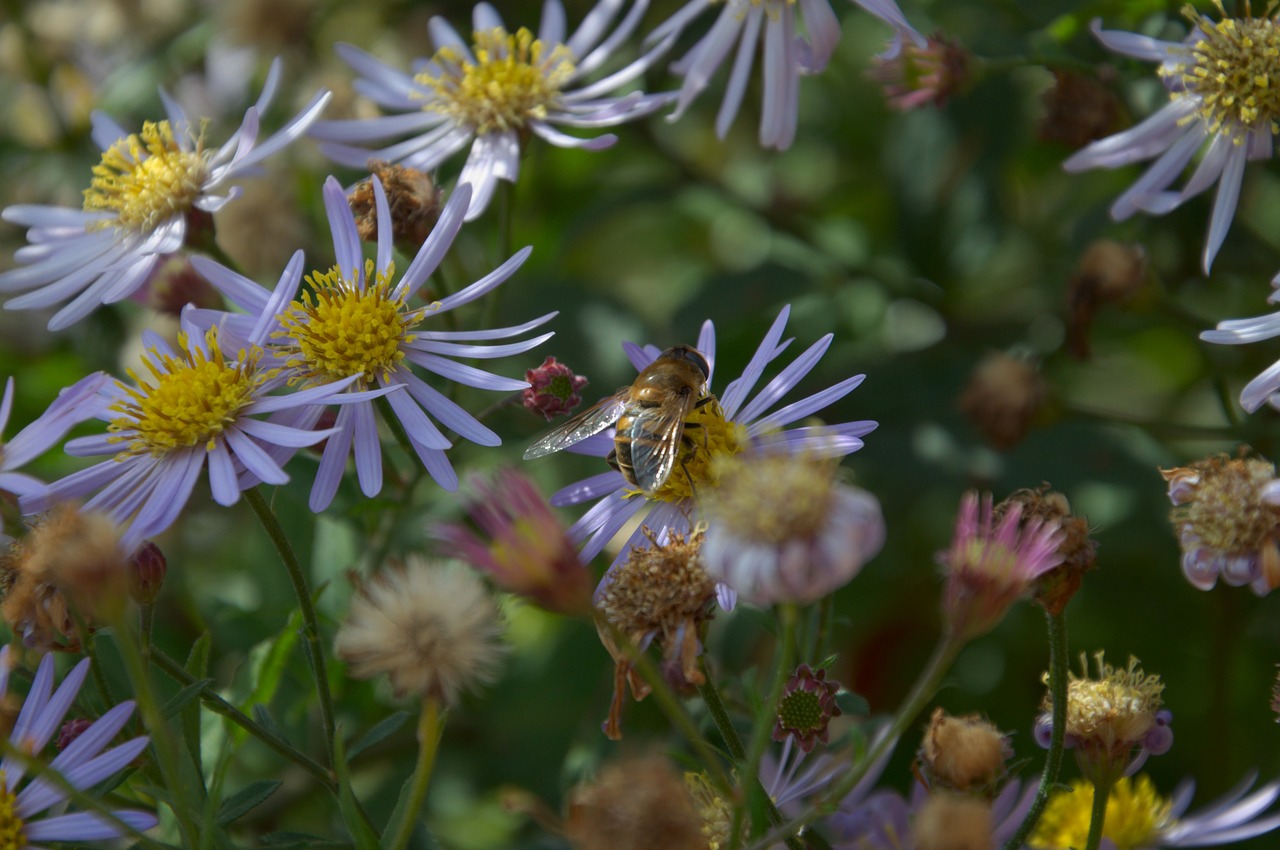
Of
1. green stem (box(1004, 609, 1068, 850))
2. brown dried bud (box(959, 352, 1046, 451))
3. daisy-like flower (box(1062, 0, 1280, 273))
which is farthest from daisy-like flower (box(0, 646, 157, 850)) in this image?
daisy-like flower (box(1062, 0, 1280, 273))

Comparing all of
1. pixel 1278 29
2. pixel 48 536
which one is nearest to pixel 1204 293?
pixel 1278 29

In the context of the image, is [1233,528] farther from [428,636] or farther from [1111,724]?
[428,636]

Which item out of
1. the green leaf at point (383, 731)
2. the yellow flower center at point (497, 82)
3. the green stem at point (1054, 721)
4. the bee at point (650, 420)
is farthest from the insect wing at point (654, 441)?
the yellow flower center at point (497, 82)

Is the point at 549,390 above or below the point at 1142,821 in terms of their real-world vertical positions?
above

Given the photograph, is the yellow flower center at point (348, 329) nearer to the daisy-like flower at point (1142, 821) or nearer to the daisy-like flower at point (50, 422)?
the daisy-like flower at point (50, 422)

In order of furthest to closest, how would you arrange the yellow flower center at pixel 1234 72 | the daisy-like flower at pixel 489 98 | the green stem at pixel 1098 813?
the daisy-like flower at pixel 489 98
the yellow flower center at pixel 1234 72
the green stem at pixel 1098 813

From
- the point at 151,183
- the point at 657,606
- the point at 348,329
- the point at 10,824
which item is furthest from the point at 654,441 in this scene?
the point at 151,183
